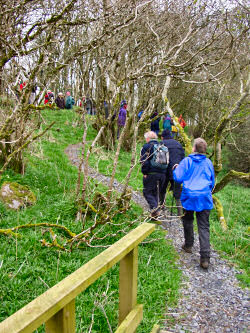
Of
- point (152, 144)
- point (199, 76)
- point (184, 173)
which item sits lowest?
point (184, 173)

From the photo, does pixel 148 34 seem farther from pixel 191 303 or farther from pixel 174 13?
pixel 191 303

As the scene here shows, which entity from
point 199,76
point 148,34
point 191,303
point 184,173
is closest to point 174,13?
point 148,34

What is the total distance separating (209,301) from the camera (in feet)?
12.9

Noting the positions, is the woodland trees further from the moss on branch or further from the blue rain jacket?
the blue rain jacket

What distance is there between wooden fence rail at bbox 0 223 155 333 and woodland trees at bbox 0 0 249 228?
7.24ft

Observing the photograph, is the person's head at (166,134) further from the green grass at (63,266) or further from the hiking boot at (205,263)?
the hiking boot at (205,263)

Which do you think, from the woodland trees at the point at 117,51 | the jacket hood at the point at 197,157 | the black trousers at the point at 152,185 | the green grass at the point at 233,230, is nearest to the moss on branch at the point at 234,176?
the woodland trees at the point at 117,51

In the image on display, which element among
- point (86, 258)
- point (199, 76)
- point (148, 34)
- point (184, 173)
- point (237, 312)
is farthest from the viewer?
point (199, 76)

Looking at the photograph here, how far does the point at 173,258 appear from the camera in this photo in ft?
16.2

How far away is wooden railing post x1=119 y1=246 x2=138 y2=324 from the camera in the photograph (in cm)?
237

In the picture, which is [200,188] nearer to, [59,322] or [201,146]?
[201,146]

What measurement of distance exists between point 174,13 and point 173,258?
759cm

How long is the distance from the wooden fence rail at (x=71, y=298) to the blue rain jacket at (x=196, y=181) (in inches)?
94.0

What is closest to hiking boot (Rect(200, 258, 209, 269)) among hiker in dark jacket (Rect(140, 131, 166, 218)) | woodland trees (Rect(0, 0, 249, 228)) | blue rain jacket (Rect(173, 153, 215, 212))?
blue rain jacket (Rect(173, 153, 215, 212))
